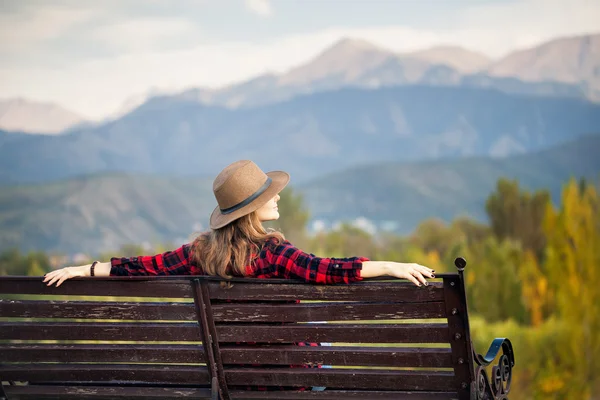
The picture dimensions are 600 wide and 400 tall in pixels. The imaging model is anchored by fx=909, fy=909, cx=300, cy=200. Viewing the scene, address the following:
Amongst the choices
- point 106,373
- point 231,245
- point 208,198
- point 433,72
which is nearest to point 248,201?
point 231,245

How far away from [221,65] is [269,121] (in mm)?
12689

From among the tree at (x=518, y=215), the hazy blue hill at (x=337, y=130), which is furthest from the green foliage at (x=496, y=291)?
the hazy blue hill at (x=337, y=130)

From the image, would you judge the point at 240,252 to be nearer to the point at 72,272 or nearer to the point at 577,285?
the point at 72,272

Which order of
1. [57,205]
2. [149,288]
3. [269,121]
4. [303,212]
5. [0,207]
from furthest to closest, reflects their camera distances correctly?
[269,121] < [57,205] < [0,207] < [303,212] < [149,288]

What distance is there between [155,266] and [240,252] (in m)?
0.36

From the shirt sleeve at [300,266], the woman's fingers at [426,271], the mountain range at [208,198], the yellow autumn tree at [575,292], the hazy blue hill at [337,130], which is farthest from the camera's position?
the hazy blue hill at [337,130]

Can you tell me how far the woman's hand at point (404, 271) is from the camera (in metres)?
2.68

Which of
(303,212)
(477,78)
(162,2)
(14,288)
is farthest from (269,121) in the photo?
(14,288)

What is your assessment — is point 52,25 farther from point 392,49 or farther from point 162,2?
point 392,49

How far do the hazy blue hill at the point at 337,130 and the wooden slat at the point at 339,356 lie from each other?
91897mm

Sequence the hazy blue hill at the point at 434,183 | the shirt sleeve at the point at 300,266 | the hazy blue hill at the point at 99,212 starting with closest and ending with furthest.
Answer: the shirt sleeve at the point at 300,266
the hazy blue hill at the point at 99,212
the hazy blue hill at the point at 434,183

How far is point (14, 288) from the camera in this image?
3053 mm

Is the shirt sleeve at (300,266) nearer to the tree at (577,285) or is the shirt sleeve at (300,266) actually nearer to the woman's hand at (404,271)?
the woman's hand at (404,271)

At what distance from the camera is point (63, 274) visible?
9.86ft
